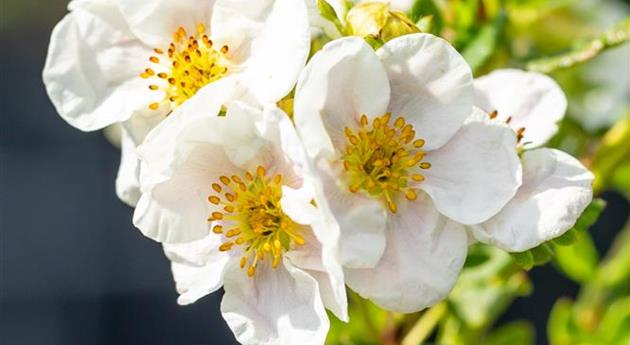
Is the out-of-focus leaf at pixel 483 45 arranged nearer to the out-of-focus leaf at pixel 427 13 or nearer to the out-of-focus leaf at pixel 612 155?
the out-of-focus leaf at pixel 427 13

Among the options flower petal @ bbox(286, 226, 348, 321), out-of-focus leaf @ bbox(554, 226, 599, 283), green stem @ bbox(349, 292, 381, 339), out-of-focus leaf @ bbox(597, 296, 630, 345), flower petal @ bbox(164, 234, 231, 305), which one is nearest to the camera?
flower petal @ bbox(286, 226, 348, 321)

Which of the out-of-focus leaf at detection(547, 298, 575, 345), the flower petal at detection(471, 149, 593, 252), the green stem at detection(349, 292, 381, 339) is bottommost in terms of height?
the out-of-focus leaf at detection(547, 298, 575, 345)

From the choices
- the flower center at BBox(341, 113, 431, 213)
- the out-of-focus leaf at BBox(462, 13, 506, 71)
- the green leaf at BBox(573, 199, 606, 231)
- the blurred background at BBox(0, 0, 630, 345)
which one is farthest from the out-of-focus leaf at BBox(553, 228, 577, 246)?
the blurred background at BBox(0, 0, 630, 345)

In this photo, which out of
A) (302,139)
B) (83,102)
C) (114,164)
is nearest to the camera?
(302,139)

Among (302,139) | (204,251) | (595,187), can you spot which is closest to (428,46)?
(302,139)

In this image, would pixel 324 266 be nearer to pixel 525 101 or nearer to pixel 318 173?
pixel 318 173

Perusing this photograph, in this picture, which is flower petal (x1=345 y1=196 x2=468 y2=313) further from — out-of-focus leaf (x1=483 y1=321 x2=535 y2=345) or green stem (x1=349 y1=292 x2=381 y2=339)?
out-of-focus leaf (x1=483 y1=321 x2=535 y2=345)

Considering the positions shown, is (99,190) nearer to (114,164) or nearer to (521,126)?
(114,164)
